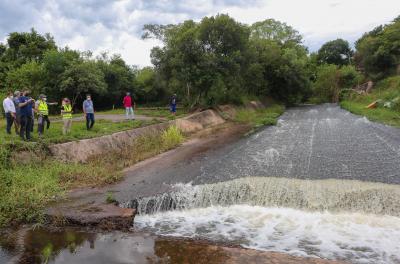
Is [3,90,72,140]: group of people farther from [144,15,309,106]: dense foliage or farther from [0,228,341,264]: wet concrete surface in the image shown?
[144,15,309,106]: dense foliage

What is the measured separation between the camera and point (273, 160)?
14328 millimetres

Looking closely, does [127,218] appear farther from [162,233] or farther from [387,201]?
[387,201]

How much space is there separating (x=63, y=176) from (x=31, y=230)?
3.67 metres

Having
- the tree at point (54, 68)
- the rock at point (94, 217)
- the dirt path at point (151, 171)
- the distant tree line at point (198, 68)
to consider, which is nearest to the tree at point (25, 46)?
the distant tree line at point (198, 68)

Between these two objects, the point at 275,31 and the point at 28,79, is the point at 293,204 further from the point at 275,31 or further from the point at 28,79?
the point at 275,31

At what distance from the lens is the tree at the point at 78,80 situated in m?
30.2

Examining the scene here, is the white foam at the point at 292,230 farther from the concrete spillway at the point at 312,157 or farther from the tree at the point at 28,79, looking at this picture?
the tree at the point at 28,79

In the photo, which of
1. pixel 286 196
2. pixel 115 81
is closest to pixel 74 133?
pixel 286 196

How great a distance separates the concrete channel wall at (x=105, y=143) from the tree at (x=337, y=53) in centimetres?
5947

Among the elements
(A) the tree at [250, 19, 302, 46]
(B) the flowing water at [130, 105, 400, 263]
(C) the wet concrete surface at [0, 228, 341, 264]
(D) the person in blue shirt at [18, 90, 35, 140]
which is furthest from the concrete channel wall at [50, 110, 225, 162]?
(A) the tree at [250, 19, 302, 46]

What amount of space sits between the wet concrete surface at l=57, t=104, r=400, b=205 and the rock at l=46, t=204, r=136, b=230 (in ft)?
3.26

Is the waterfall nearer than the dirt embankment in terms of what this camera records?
No

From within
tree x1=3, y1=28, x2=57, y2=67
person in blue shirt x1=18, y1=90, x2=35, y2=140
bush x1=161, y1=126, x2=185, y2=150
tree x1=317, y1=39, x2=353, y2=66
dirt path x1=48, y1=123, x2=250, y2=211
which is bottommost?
dirt path x1=48, y1=123, x2=250, y2=211

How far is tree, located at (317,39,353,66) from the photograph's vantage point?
74625 mm
